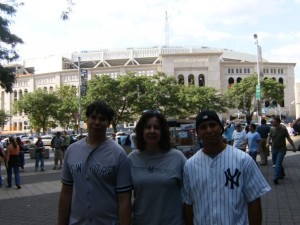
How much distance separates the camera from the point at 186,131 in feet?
52.2

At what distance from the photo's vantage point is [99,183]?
3004 mm

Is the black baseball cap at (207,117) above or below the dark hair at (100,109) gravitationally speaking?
below

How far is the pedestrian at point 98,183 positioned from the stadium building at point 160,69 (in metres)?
84.4

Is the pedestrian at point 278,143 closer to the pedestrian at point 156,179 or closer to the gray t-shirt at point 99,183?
the pedestrian at point 156,179

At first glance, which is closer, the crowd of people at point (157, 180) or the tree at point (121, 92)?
the crowd of people at point (157, 180)

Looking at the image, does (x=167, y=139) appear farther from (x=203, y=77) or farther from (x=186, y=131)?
(x=203, y=77)

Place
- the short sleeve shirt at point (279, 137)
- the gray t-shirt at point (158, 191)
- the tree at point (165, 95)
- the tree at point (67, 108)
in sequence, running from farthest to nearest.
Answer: the tree at point (67, 108)
the tree at point (165, 95)
the short sleeve shirt at point (279, 137)
the gray t-shirt at point (158, 191)

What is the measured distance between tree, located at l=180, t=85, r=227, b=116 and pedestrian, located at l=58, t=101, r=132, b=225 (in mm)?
53584

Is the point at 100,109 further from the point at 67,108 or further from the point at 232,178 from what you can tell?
the point at 67,108

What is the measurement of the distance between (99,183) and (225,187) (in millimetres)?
883

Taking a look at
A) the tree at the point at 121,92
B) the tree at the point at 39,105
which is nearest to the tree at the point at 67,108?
the tree at the point at 39,105

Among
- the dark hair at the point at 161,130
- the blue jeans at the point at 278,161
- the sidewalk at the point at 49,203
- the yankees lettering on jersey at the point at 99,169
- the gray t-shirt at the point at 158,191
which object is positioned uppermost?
the dark hair at the point at 161,130

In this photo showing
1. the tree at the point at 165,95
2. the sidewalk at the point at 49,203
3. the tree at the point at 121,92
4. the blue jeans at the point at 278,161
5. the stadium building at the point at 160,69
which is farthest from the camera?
the stadium building at the point at 160,69

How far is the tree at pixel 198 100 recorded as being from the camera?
193 feet
